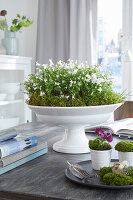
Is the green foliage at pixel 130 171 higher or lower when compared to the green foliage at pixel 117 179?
higher

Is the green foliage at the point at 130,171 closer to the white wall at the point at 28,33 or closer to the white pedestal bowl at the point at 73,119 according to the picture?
the white pedestal bowl at the point at 73,119

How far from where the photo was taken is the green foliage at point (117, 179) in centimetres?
86

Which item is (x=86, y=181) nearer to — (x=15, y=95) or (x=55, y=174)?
(x=55, y=174)

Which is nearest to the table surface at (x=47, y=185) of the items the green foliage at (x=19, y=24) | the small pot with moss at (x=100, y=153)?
the small pot with moss at (x=100, y=153)

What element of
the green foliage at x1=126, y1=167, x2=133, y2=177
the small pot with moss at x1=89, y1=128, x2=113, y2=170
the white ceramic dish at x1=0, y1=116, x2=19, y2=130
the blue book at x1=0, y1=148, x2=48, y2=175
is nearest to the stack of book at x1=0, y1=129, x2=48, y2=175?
the blue book at x1=0, y1=148, x2=48, y2=175

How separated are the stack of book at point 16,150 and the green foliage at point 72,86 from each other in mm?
170

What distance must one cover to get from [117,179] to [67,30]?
3166 mm

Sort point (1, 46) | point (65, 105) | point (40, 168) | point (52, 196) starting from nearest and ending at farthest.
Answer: point (52, 196) → point (40, 168) → point (65, 105) → point (1, 46)

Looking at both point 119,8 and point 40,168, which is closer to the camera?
point 40,168

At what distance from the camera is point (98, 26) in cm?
377

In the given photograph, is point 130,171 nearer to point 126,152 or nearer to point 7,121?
point 126,152

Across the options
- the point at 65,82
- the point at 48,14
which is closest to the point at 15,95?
the point at 48,14

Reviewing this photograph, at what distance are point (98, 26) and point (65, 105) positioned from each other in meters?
2.73

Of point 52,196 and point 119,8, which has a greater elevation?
point 119,8
